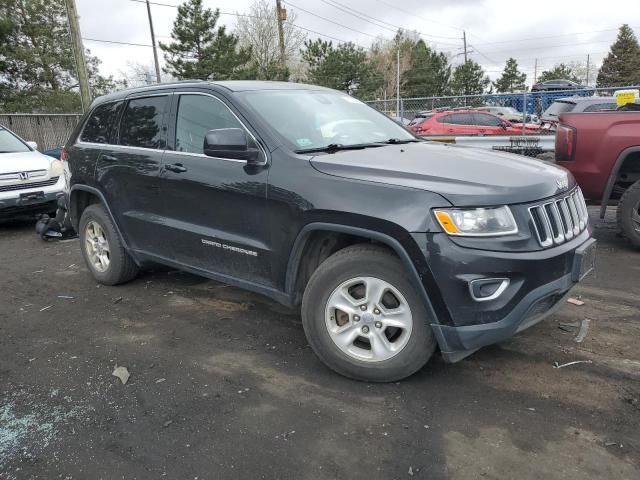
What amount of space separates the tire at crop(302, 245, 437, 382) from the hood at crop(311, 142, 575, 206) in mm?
440

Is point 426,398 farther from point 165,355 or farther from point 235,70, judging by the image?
point 235,70

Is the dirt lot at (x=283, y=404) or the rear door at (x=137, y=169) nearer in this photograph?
the dirt lot at (x=283, y=404)

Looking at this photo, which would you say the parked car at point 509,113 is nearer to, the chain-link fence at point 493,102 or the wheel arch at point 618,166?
the chain-link fence at point 493,102

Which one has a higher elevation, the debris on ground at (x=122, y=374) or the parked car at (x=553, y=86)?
the parked car at (x=553, y=86)

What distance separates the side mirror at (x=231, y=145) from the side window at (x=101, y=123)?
6.16 feet

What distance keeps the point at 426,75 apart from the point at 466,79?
4.04 metres

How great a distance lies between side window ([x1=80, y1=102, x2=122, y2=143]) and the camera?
16.0 feet

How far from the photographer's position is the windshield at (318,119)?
3602 mm

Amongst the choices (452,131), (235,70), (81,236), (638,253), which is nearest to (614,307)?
(638,253)

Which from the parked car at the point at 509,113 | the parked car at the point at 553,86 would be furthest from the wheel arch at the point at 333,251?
the parked car at the point at 553,86

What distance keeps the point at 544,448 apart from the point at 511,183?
134 centimetres

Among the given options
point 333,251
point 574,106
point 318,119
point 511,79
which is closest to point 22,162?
point 318,119

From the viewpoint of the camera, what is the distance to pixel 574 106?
41.3ft

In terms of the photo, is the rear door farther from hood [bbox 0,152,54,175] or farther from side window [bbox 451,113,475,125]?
side window [bbox 451,113,475,125]
